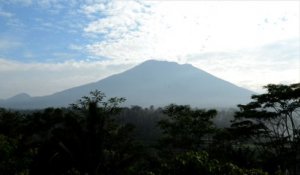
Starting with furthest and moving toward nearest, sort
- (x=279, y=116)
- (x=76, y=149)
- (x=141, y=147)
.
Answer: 1. (x=141, y=147)
2. (x=279, y=116)
3. (x=76, y=149)

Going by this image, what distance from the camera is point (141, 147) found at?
34.5 metres

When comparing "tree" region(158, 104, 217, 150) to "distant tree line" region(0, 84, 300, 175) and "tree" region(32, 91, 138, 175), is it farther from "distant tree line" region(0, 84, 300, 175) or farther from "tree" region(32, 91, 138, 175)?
"tree" region(32, 91, 138, 175)

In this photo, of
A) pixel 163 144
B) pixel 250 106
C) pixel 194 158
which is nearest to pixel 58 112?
pixel 163 144

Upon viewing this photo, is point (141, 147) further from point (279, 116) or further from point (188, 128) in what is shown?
point (279, 116)

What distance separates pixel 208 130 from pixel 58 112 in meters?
12.4

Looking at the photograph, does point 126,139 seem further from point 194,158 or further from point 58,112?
point 194,158

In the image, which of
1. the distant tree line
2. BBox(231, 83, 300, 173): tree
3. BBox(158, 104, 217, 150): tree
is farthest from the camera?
BBox(158, 104, 217, 150): tree

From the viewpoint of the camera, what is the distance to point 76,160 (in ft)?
56.6

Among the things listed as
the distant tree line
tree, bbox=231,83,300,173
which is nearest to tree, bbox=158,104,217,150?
the distant tree line

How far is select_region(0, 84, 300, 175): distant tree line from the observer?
56.7ft

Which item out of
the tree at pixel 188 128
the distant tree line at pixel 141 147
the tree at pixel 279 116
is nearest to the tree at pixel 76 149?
the distant tree line at pixel 141 147

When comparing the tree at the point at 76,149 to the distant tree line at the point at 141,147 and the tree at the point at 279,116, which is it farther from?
the tree at the point at 279,116

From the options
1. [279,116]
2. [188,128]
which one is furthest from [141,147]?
[279,116]

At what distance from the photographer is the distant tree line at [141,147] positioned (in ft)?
56.7
